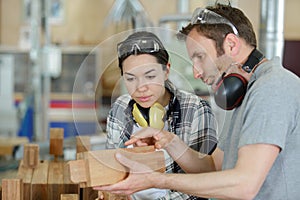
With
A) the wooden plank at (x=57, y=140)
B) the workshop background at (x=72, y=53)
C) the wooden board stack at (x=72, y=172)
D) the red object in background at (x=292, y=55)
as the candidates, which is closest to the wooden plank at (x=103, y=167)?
the wooden board stack at (x=72, y=172)

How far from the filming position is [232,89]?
1.08 m

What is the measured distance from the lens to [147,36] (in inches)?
40.1

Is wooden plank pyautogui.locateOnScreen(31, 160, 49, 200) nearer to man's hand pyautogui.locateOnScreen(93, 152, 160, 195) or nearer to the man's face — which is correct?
man's hand pyautogui.locateOnScreen(93, 152, 160, 195)

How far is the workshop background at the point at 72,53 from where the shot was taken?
1120mm

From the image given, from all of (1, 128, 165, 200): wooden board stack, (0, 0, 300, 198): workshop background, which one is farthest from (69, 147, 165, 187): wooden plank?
(0, 0, 300, 198): workshop background

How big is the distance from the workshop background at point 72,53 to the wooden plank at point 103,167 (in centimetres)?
11

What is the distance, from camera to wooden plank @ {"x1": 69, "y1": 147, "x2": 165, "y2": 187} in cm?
98

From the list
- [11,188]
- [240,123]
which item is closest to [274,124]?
[240,123]

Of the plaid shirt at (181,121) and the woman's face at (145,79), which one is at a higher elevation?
the woman's face at (145,79)

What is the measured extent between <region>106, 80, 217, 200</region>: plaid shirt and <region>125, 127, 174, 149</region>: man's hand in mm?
17

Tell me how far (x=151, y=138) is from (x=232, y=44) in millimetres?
255

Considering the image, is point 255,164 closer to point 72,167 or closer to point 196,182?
point 196,182

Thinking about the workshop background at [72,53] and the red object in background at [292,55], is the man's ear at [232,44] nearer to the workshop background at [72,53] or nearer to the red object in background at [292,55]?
the workshop background at [72,53]

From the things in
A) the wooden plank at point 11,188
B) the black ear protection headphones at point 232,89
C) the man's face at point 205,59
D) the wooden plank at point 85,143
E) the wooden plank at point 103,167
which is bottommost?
the wooden plank at point 11,188
